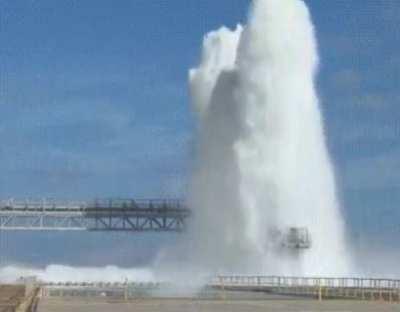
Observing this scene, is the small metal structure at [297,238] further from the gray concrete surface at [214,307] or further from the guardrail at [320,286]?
the gray concrete surface at [214,307]

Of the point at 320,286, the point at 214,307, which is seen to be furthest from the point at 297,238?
the point at 214,307

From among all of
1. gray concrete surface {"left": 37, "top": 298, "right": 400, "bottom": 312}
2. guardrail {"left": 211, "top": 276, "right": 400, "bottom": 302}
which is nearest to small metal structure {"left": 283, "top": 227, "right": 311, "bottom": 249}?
guardrail {"left": 211, "top": 276, "right": 400, "bottom": 302}

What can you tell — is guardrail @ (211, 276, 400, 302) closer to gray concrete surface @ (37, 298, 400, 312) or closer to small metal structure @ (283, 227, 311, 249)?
small metal structure @ (283, 227, 311, 249)

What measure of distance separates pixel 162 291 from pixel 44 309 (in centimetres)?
2762

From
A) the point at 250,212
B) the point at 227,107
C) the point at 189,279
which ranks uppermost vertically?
the point at 227,107

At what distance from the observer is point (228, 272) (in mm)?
91000

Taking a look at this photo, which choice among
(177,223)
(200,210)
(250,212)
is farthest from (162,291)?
(177,223)

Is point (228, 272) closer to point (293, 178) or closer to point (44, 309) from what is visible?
point (293, 178)

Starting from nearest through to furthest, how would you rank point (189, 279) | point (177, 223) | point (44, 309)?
point (44, 309) → point (189, 279) → point (177, 223)

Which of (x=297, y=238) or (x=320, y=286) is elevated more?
(x=297, y=238)

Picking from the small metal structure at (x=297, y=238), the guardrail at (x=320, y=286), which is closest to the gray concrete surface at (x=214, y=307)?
the guardrail at (x=320, y=286)

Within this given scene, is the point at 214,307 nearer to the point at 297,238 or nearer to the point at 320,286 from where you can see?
the point at 320,286

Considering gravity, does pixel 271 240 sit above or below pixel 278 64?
below

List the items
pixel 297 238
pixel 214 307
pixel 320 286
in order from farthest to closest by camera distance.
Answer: pixel 297 238, pixel 320 286, pixel 214 307
